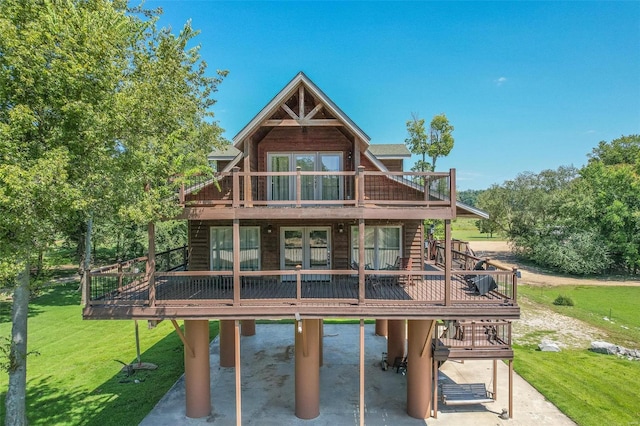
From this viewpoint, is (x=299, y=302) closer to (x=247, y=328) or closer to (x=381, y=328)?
(x=247, y=328)

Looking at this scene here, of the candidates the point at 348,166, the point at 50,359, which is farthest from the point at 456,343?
the point at 50,359

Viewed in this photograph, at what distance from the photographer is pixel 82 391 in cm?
1427

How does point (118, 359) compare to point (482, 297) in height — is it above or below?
below

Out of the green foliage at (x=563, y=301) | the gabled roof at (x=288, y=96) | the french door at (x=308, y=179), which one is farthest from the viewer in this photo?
Result: the green foliage at (x=563, y=301)

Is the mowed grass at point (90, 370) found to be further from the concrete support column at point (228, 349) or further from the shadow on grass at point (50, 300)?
the concrete support column at point (228, 349)

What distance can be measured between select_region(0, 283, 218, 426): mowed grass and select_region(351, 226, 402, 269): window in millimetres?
9830

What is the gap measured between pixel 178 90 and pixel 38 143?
17.2 feet

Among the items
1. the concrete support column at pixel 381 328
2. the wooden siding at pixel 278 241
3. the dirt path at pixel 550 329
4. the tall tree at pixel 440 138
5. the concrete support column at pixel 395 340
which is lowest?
the dirt path at pixel 550 329

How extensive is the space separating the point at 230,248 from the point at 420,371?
830cm

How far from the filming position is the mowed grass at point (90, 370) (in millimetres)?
12719

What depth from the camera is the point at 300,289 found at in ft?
34.9

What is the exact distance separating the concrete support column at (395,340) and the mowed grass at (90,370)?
9688mm

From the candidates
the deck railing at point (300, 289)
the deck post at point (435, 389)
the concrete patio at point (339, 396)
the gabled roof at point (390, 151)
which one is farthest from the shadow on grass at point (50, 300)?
the deck post at point (435, 389)

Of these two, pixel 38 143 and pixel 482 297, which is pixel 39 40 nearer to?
pixel 38 143
